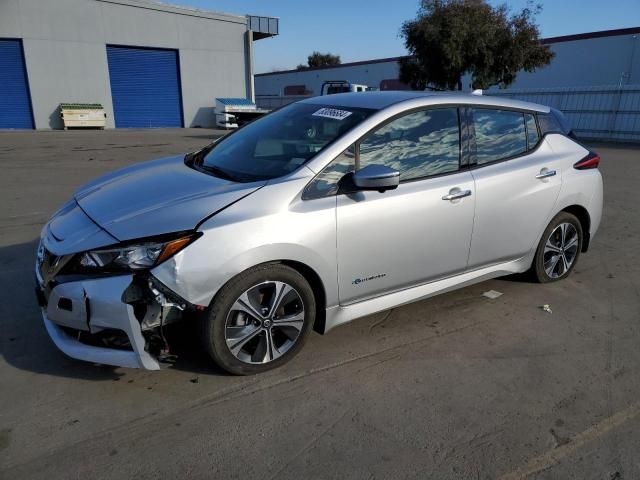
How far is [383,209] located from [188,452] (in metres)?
1.77

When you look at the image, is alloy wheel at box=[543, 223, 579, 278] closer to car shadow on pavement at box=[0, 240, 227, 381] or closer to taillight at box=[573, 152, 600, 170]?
taillight at box=[573, 152, 600, 170]

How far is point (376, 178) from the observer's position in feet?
9.66

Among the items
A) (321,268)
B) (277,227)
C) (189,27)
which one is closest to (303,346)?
(321,268)

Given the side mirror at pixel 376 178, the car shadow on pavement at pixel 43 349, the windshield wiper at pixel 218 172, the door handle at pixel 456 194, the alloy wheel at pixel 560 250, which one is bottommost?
the car shadow on pavement at pixel 43 349

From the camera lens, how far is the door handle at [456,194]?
345 centimetres

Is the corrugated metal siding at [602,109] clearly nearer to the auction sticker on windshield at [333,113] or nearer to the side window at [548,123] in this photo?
the side window at [548,123]

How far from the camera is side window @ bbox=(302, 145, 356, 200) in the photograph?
9.79 ft

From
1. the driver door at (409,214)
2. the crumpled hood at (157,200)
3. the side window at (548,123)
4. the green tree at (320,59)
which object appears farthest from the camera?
the green tree at (320,59)

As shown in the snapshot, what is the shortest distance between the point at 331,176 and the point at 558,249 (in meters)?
2.54

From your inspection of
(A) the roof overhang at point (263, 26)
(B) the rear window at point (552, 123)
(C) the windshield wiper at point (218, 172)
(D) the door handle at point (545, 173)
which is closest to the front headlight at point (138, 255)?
(C) the windshield wiper at point (218, 172)

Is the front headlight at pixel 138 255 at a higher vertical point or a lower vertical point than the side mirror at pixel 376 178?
lower

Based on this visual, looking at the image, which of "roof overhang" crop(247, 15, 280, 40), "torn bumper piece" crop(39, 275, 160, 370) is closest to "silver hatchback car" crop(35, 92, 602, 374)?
"torn bumper piece" crop(39, 275, 160, 370)

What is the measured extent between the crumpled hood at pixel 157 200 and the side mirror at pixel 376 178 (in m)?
0.58

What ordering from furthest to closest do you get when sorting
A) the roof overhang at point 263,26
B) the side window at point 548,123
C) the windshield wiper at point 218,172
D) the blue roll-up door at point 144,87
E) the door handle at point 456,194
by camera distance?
the roof overhang at point 263,26 → the blue roll-up door at point 144,87 → the side window at point 548,123 → the door handle at point 456,194 → the windshield wiper at point 218,172
